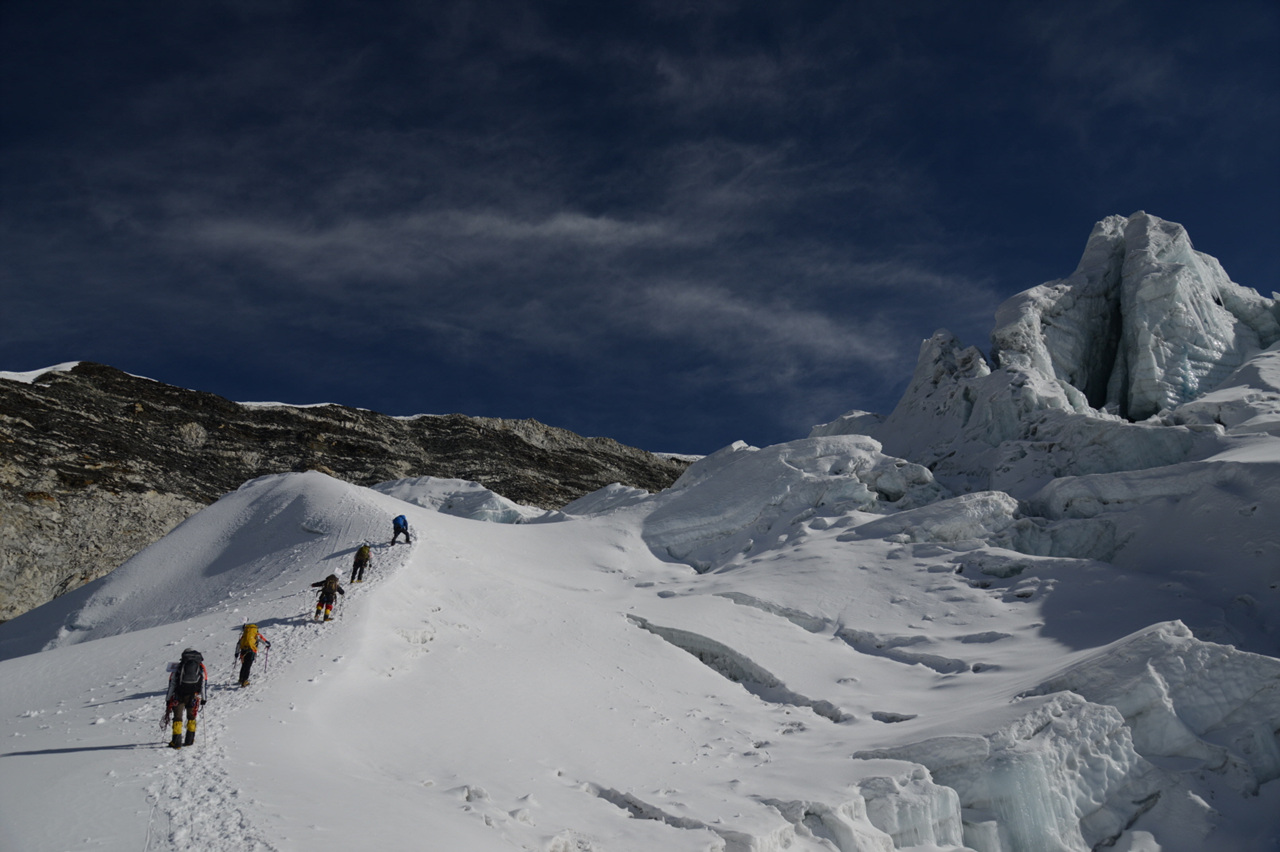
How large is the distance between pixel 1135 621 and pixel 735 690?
10228 millimetres

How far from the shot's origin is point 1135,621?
2009 centimetres

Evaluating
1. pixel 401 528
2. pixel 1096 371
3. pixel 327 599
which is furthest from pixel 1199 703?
pixel 1096 371

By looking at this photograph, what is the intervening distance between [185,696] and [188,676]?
10.9 inches

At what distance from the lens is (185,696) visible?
10453 millimetres

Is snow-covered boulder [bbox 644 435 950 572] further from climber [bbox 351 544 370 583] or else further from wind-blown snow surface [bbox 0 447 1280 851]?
climber [bbox 351 544 370 583]

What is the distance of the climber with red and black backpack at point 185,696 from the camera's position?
10.3 meters

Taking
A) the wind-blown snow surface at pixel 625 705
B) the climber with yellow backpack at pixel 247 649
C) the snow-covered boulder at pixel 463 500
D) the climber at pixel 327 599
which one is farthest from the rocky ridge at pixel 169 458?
the climber with yellow backpack at pixel 247 649

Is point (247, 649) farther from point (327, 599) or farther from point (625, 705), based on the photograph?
point (625, 705)

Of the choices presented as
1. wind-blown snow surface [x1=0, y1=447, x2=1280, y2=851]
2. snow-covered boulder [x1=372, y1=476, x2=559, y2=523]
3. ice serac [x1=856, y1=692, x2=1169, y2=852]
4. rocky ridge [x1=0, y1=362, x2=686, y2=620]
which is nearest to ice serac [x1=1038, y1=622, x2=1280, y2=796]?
wind-blown snow surface [x1=0, y1=447, x2=1280, y2=851]

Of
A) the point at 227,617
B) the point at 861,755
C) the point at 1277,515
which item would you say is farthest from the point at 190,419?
the point at 1277,515

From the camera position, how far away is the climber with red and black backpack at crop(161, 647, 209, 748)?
10273 mm

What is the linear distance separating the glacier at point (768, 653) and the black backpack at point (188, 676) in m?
0.81

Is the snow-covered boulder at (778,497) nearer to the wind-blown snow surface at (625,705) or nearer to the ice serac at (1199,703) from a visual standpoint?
the wind-blown snow surface at (625,705)

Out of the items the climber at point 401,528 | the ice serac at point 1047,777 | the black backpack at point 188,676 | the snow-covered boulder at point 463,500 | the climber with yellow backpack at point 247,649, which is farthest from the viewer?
the snow-covered boulder at point 463,500
